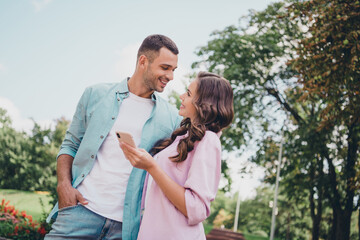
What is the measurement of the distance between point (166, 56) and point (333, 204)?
520 inches

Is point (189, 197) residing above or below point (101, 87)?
below

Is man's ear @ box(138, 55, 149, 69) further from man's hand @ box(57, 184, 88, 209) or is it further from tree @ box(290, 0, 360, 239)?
tree @ box(290, 0, 360, 239)

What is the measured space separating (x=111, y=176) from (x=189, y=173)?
0.84 meters

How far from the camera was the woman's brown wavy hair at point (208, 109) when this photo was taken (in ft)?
7.24

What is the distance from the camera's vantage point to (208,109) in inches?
91.6

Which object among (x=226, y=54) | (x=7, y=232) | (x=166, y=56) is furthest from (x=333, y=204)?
(x=166, y=56)

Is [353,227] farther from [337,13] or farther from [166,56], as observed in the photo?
[166,56]

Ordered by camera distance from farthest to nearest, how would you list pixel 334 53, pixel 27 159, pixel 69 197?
pixel 27 159 → pixel 334 53 → pixel 69 197

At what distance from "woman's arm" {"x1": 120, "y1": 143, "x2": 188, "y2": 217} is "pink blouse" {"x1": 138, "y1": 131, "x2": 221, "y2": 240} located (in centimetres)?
4

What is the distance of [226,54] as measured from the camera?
45.4 ft

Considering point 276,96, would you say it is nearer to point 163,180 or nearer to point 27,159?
point 163,180

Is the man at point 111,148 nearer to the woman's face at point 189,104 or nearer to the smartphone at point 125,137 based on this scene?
the woman's face at point 189,104

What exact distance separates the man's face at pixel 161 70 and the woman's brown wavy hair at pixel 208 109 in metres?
0.59

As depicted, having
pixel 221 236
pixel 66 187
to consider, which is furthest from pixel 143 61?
pixel 221 236
